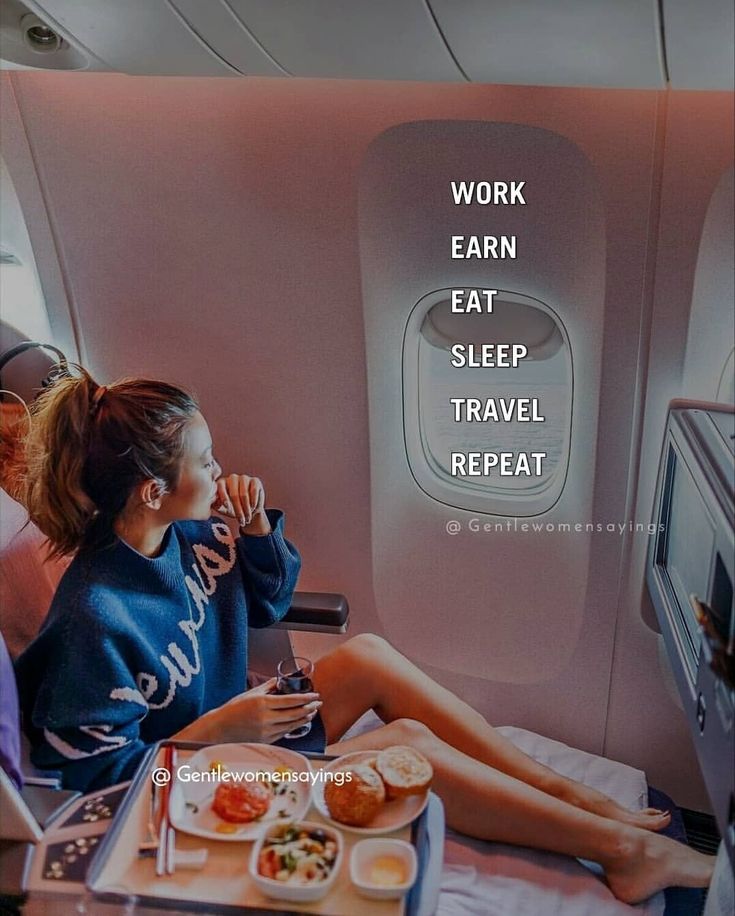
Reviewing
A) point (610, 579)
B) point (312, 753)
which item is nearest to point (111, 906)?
point (312, 753)

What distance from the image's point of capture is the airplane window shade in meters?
1.25

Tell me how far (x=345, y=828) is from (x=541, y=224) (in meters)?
0.87

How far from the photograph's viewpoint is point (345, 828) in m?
1.19

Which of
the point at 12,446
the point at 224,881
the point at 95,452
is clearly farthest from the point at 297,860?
the point at 12,446

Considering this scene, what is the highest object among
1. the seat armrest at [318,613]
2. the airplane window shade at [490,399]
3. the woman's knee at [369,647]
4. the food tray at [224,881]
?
the airplane window shade at [490,399]

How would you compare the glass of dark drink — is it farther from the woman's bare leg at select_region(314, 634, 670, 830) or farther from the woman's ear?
the woman's ear

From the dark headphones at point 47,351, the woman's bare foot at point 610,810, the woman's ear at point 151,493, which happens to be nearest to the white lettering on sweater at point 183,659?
the woman's ear at point 151,493

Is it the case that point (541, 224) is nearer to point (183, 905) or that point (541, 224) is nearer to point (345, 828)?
point (345, 828)

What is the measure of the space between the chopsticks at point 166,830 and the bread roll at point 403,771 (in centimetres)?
30

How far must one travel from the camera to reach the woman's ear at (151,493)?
125 cm

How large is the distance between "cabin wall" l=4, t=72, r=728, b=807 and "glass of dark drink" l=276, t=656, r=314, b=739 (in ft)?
0.36

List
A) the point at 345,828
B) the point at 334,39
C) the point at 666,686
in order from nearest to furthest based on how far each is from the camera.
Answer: the point at 334,39 < the point at 345,828 < the point at 666,686

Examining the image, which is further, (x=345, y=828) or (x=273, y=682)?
(x=273, y=682)

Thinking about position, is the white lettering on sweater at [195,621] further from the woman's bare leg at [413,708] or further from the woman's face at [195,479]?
the woman's bare leg at [413,708]
